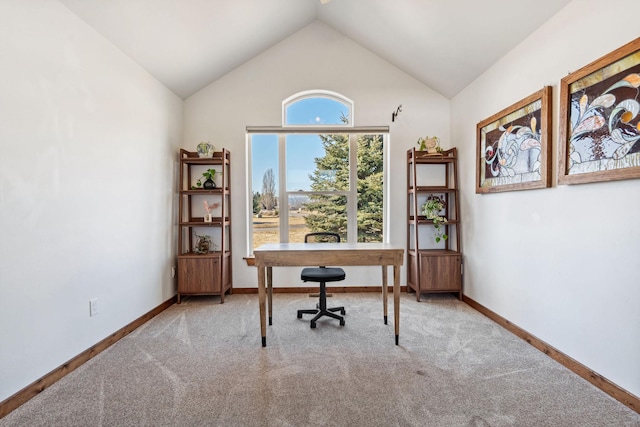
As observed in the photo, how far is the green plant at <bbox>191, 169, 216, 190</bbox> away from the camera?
151 inches

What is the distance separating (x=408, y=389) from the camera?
192cm

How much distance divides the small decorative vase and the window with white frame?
1.82 ft

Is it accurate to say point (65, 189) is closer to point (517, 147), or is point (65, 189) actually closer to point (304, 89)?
point (304, 89)

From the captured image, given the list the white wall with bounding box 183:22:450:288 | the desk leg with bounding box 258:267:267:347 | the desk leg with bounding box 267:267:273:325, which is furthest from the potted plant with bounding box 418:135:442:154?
the desk leg with bounding box 258:267:267:347

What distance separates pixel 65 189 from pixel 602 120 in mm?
3479

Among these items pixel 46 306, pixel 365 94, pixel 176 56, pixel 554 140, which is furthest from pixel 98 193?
pixel 554 140

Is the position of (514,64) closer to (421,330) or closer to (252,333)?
(421,330)

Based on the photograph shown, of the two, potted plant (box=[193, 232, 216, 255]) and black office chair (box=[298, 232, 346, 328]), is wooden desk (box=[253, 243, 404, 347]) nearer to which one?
black office chair (box=[298, 232, 346, 328])

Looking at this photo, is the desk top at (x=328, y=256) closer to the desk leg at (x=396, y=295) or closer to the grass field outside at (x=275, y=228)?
the desk leg at (x=396, y=295)

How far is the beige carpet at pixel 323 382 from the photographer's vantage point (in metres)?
1.67

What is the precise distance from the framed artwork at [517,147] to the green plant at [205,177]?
3.05 metres

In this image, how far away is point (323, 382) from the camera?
201cm

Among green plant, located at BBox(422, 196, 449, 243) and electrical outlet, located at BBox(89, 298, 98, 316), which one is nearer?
electrical outlet, located at BBox(89, 298, 98, 316)

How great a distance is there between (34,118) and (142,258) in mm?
1582
